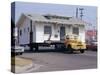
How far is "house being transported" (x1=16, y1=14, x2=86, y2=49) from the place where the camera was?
368 cm

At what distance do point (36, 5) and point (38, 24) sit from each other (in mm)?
302

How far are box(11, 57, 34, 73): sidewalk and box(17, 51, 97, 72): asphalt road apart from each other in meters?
0.06

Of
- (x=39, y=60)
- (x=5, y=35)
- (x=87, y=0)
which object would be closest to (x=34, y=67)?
(x=39, y=60)

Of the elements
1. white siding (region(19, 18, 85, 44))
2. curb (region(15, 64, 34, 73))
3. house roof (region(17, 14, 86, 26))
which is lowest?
curb (region(15, 64, 34, 73))

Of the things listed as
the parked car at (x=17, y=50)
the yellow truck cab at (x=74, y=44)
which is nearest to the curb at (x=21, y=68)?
the parked car at (x=17, y=50)

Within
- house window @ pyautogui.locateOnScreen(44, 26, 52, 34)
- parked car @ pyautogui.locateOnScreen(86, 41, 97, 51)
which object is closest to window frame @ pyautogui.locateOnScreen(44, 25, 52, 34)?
house window @ pyautogui.locateOnScreen(44, 26, 52, 34)

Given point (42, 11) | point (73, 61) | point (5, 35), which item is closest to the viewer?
point (5, 35)

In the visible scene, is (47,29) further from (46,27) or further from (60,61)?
(60,61)

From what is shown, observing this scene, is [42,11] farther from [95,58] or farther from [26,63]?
[95,58]

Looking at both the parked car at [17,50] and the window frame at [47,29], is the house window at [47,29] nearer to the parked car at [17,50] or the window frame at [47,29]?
the window frame at [47,29]

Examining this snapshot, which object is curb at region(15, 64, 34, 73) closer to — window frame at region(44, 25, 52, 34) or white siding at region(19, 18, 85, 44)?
white siding at region(19, 18, 85, 44)

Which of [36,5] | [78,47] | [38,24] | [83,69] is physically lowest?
[83,69]

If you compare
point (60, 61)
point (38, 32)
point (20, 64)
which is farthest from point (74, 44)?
point (20, 64)

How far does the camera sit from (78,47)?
13.5 ft
